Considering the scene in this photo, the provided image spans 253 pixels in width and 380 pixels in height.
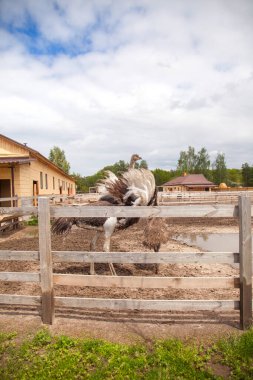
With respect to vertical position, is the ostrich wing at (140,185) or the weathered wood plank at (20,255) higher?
the ostrich wing at (140,185)

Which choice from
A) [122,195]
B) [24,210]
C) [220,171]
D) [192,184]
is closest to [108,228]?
[122,195]

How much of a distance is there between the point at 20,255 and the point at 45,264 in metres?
0.43

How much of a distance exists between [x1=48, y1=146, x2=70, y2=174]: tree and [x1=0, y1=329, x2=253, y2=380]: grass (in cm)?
6375

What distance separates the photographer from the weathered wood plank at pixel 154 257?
3680 mm

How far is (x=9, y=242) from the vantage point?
10000 mm

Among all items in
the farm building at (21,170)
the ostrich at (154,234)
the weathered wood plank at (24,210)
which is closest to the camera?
the weathered wood plank at (24,210)

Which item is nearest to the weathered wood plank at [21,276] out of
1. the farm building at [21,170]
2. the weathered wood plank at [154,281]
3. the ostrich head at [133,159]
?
the weathered wood plank at [154,281]

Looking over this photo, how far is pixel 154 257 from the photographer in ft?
12.3

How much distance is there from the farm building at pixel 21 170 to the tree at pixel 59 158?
4139 centimetres

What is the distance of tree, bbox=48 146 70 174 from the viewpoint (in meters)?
65.9

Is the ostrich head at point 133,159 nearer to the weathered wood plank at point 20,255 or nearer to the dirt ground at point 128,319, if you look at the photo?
the dirt ground at point 128,319

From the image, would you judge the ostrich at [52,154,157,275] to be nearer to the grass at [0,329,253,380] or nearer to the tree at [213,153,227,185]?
the grass at [0,329,253,380]

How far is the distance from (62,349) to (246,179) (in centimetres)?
9222

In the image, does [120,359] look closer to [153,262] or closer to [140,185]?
[153,262]
